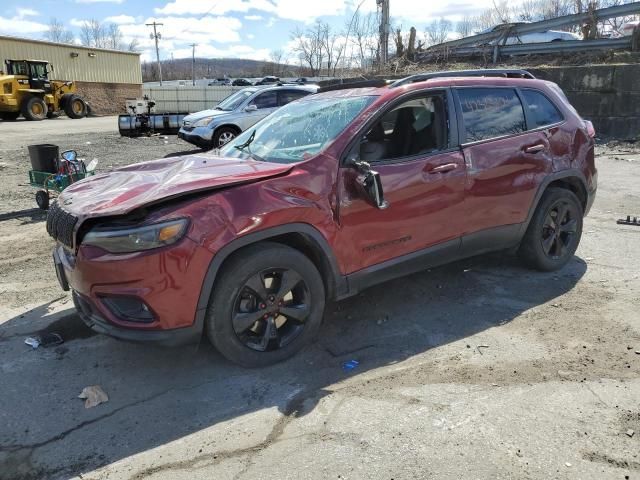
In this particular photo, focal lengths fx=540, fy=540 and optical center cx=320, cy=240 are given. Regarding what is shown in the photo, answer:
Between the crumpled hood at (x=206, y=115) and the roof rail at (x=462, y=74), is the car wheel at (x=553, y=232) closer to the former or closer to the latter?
the roof rail at (x=462, y=74)

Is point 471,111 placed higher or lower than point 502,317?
higher

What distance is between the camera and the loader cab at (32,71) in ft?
92.6

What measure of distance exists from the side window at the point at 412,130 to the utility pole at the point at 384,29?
18.4 meters

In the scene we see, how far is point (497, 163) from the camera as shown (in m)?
4.39

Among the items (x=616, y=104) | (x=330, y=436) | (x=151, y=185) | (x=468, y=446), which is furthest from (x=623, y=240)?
(x=616, y=104)

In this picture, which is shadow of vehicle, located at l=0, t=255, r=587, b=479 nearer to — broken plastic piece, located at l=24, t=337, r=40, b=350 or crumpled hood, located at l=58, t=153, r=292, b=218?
broken plastic piece, located at l=24, t=337, r=40, b=350

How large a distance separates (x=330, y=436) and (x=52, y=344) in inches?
90.2

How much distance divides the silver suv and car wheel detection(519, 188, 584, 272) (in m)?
9.44

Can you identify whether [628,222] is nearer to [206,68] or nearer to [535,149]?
[535,149]

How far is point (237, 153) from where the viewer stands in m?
4.30

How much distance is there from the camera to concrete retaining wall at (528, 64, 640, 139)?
1360 cm

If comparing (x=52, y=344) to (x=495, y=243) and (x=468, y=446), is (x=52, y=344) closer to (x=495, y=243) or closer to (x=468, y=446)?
(x=468, y=446)

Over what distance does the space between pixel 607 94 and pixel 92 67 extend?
39821 mm

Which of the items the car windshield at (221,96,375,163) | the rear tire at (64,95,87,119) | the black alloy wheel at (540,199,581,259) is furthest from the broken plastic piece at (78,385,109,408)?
the rear tire at (64,95,87,119)
